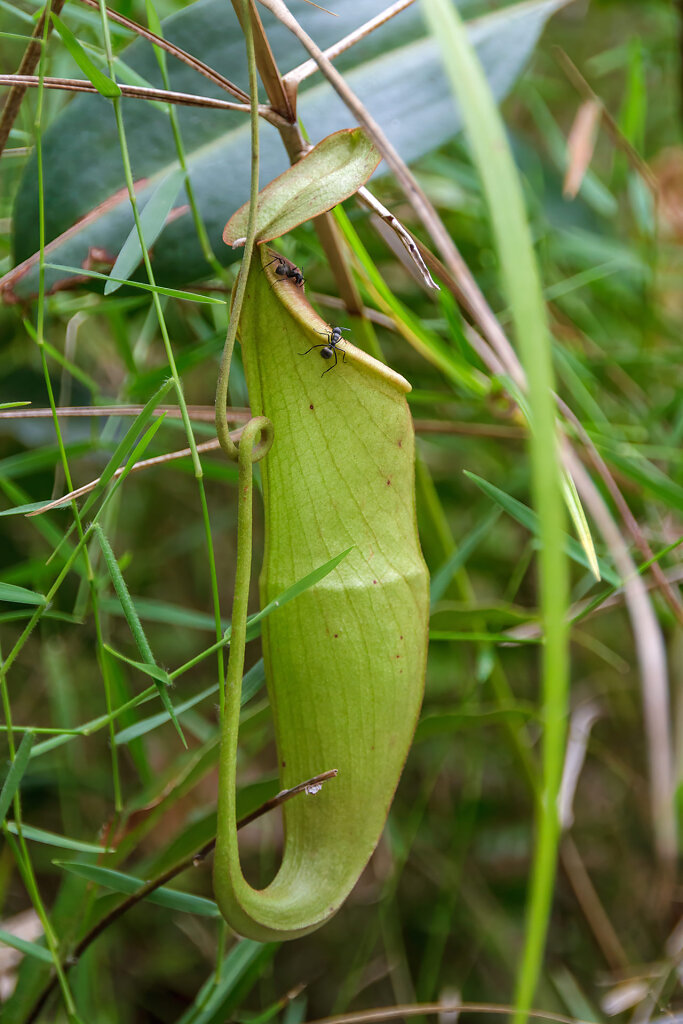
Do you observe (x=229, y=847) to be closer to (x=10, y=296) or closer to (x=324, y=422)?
(x=324, y=422)

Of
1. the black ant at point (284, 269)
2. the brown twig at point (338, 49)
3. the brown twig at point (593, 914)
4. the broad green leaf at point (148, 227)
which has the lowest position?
the brown twig at point (593, 914)

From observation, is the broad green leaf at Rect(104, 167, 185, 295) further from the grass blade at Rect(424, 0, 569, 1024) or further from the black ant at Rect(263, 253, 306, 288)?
the grass blade at Rect(424, 0, 569, 1024)

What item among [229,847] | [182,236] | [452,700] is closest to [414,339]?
[182,236]

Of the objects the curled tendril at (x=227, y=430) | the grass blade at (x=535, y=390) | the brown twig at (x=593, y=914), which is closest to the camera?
the grass blade at (x=535, y=390)

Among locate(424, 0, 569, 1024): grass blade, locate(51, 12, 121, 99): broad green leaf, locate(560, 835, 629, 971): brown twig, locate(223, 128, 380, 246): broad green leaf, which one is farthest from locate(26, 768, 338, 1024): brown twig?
locate(560, 835, 629, 971): brown twig

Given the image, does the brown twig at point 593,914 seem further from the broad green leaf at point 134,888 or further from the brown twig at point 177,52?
the brown twig at point 177,52

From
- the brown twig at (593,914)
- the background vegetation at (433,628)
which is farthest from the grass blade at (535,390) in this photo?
the brown twig at (593,914)
